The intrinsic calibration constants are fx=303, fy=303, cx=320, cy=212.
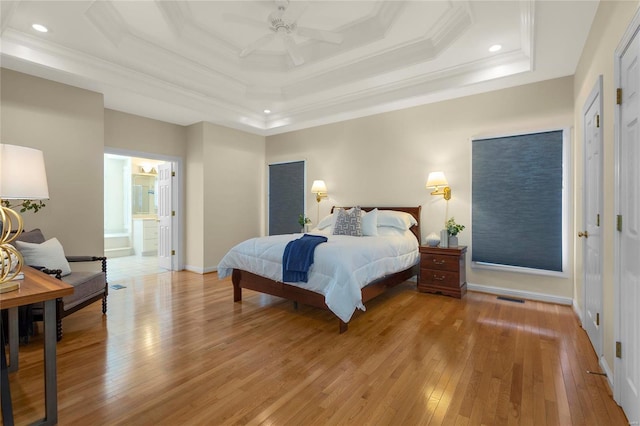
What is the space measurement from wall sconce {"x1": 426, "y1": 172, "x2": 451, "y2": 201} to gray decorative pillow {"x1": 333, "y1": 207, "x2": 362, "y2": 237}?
109 cm

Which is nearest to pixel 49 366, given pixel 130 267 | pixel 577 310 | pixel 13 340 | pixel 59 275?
pixel 13 340

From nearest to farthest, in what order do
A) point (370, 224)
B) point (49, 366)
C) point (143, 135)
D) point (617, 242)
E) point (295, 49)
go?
point (49, 366)
point (617, 242)
point (295, 49)
point (370, 224)
point (143, 135)

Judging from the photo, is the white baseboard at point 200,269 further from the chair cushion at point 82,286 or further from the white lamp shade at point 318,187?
the white lamp shade at point 318,187

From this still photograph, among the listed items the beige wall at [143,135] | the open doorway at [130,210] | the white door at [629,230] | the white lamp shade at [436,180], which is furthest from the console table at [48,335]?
the open doorway at [130,210]

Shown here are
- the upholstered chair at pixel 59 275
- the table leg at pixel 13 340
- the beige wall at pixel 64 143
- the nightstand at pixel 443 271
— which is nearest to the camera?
the table leg at pixel 13 340

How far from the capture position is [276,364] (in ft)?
7.41

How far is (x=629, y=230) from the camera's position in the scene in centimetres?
165

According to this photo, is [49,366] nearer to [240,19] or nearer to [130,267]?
[240,19]

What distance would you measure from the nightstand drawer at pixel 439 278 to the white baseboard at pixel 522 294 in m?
0.49

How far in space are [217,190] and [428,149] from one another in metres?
3.73

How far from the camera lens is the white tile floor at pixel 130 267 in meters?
5.22

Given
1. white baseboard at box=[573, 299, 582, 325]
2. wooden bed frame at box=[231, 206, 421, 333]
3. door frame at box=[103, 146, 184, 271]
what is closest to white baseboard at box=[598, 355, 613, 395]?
white baseboard at box=[573, 299, 582, 325]

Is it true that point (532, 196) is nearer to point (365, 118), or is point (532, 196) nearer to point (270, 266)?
point (365, 118)

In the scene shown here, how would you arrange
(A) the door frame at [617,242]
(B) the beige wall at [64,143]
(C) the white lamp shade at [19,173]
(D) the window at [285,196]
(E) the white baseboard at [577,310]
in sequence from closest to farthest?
(C) the white lamp shade at [19,173]
(A) the door frame at [617,242]
(E) the white baseboard at [577,310]
(B) the beige wall at [64,143]
(D) the window at [285,196]
